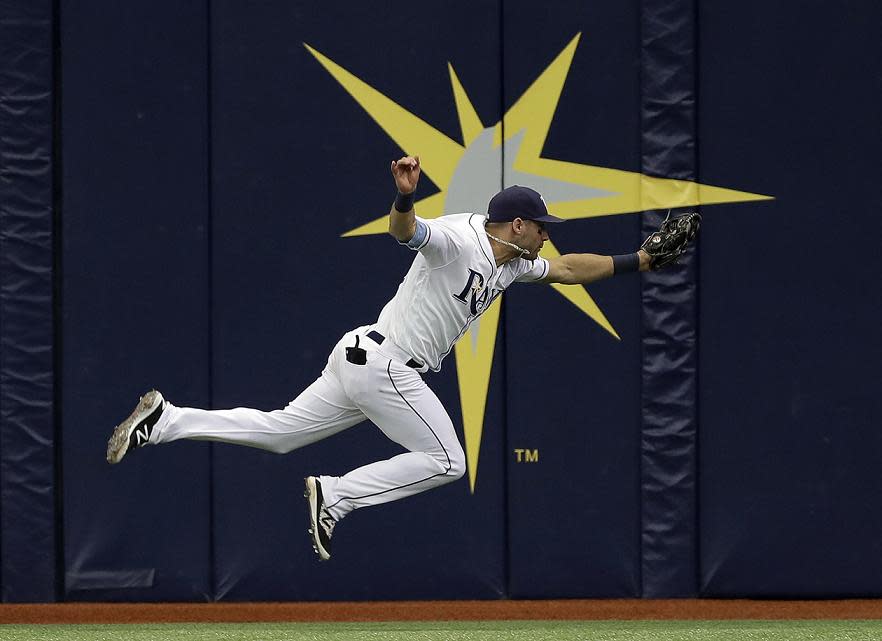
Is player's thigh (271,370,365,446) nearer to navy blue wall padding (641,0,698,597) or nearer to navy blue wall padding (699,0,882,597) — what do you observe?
navy blue wall padding (641,0,698,597)

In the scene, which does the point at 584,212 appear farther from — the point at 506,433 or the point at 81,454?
the point at 81,454

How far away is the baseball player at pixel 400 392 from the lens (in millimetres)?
5414

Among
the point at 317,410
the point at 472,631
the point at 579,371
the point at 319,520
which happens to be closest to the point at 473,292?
the point at 317,410

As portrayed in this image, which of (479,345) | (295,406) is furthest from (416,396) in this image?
(479,345)

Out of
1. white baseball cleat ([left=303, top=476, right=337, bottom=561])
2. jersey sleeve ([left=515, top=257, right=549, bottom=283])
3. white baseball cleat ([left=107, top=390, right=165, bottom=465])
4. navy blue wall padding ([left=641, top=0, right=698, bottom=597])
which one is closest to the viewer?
white baseball cleat ([left=303, top=476, right=337, bottom=561])

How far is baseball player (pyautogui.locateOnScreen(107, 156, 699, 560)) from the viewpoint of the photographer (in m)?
5.41

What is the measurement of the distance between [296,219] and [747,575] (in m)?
3.17

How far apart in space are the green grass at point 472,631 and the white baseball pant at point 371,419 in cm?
120

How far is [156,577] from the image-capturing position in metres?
7.86

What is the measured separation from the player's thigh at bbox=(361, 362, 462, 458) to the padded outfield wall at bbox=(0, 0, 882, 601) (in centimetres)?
232

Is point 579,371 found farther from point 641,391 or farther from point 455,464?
point 455,464

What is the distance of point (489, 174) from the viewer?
7.81 meters

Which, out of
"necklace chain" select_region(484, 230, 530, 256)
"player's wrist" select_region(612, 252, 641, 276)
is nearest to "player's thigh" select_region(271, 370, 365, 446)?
"necklace chain" select_region(484, 230, 530, 256)

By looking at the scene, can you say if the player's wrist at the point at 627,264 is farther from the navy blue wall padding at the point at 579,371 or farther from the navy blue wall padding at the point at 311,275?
the navy blue wall padding at the point at 311,275
